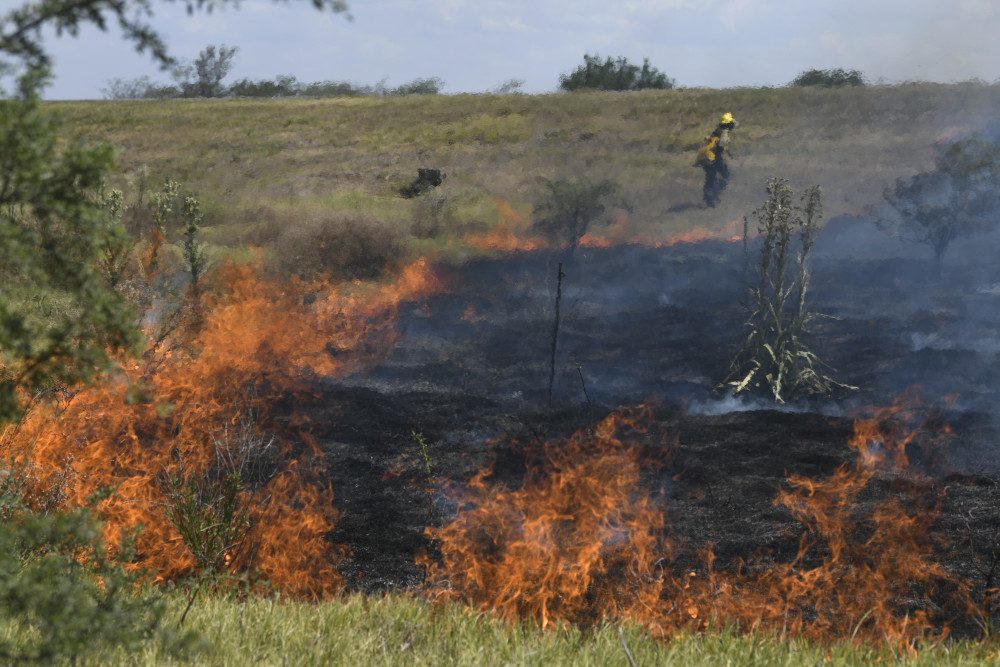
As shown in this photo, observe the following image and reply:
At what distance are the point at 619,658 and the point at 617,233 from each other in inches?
795

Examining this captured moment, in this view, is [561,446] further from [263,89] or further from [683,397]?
[263,89]

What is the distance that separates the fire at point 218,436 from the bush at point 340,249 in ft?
11.1

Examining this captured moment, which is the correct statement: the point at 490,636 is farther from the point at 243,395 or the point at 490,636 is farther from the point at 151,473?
the point at 243,395

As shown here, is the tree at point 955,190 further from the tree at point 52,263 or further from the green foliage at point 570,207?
the tree at point 52,263

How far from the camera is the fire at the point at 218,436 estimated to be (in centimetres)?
693

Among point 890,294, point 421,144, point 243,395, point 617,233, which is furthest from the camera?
point 421,144

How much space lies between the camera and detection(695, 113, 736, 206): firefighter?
65.9 ft

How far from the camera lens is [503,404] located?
33.5ft

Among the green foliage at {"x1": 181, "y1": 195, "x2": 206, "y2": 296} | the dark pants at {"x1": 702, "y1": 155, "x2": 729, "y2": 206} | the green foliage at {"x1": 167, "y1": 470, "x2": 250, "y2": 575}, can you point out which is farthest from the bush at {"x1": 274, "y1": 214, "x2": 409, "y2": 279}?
the green foliage at {"x1": 167, "y1": 470, "x2": 250, "y2": 575}

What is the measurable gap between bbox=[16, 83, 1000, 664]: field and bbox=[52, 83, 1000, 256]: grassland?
428 cm

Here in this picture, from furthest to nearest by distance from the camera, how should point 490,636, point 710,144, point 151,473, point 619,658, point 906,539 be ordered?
point 710,144, point 151,473, point 906,539, point 490,636, point 619,658

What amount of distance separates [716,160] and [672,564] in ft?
56.1

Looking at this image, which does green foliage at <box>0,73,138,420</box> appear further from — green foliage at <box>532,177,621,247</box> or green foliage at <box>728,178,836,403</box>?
green foliage at <box>532,177,621,247</box>

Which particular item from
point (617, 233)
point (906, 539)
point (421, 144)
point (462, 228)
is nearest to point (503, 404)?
point (906, 539)
